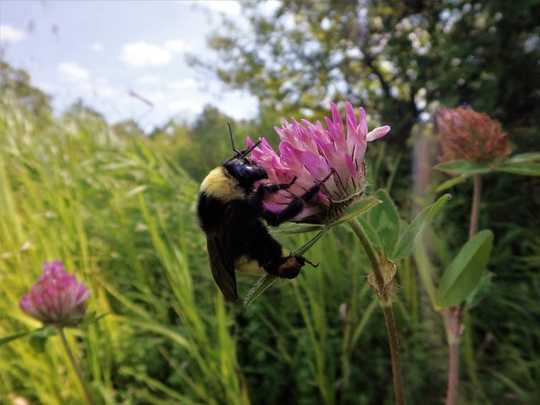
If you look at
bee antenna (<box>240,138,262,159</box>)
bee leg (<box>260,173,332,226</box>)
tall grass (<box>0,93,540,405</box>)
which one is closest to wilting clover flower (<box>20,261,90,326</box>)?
tall grass (<box>0,93,540,405</box>)

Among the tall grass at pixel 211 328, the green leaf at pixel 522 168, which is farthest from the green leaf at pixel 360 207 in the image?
the tall grass at pixel 211 328

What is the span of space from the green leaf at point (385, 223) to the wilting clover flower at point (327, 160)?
6cm

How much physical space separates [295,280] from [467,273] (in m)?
0.94

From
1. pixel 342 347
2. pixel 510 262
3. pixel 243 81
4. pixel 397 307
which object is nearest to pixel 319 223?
pixel 342 347

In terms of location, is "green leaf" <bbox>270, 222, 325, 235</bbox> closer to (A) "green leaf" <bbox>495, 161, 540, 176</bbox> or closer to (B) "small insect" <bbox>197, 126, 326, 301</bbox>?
(B) "small insect" <bbox>197, 126, 326, 301</bbox>

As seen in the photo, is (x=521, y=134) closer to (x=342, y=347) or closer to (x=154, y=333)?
(x=342, y=347)

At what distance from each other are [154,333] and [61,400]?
1.28 ft

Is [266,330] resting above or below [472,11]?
below

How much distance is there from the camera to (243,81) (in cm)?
496

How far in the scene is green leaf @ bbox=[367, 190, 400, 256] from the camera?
0.65 metres

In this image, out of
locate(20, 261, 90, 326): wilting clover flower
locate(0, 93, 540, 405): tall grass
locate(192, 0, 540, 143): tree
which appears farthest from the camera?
locate(192, 0, 540, 143): tree

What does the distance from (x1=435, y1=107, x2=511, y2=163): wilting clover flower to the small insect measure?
584 mm

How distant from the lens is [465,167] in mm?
1035

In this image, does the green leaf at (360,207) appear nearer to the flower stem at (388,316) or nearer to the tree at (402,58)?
the flower stem at (388,316)
